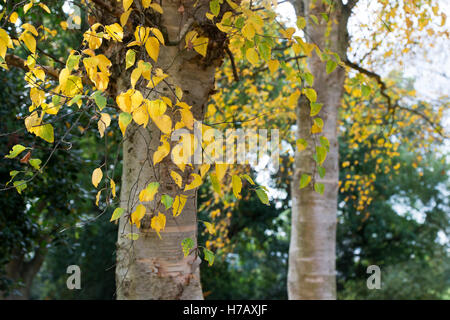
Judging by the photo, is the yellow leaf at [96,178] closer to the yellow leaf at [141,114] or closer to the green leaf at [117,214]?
the green leaf at [117,214]

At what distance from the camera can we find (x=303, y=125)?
351 centimetres

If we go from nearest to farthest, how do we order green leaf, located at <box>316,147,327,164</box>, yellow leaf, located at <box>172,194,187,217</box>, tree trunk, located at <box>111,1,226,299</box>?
yellow leaf, located at <box>172,194,187,217</box>
green leaf, located at <box>316,147,327,164</box>
tree trunk, located at <box>111,1,226,299</box>

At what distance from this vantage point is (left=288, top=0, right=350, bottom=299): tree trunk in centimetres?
328

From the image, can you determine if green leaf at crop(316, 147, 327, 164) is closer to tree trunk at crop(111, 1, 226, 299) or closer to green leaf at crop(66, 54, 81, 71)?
tree trunk at crop(111, 1, 226, 299)

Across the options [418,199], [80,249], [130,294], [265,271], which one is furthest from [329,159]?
[418,199]

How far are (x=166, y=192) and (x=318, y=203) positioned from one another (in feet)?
6.25

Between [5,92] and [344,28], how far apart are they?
3.15m

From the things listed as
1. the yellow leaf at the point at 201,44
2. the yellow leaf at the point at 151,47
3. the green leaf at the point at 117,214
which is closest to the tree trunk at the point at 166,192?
the yellow leaf at the point at 201,44

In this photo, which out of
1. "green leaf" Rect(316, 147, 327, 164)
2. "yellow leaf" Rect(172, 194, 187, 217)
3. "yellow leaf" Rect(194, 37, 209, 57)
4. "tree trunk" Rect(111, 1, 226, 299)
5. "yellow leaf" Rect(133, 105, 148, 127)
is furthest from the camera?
"tree trunk" Rect(111, 1, 226, 299)

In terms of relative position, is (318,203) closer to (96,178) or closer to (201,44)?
(201,44)

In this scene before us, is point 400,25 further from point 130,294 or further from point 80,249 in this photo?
point 80,249

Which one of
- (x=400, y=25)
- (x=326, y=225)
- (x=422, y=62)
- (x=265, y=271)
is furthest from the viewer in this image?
(x=265, y=271)

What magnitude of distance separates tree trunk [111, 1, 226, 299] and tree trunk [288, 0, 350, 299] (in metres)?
1.50

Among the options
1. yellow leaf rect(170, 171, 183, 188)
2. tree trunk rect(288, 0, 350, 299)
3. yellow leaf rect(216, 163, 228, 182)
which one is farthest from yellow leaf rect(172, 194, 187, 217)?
tree trunk rect(288, 0, 350, 299)
